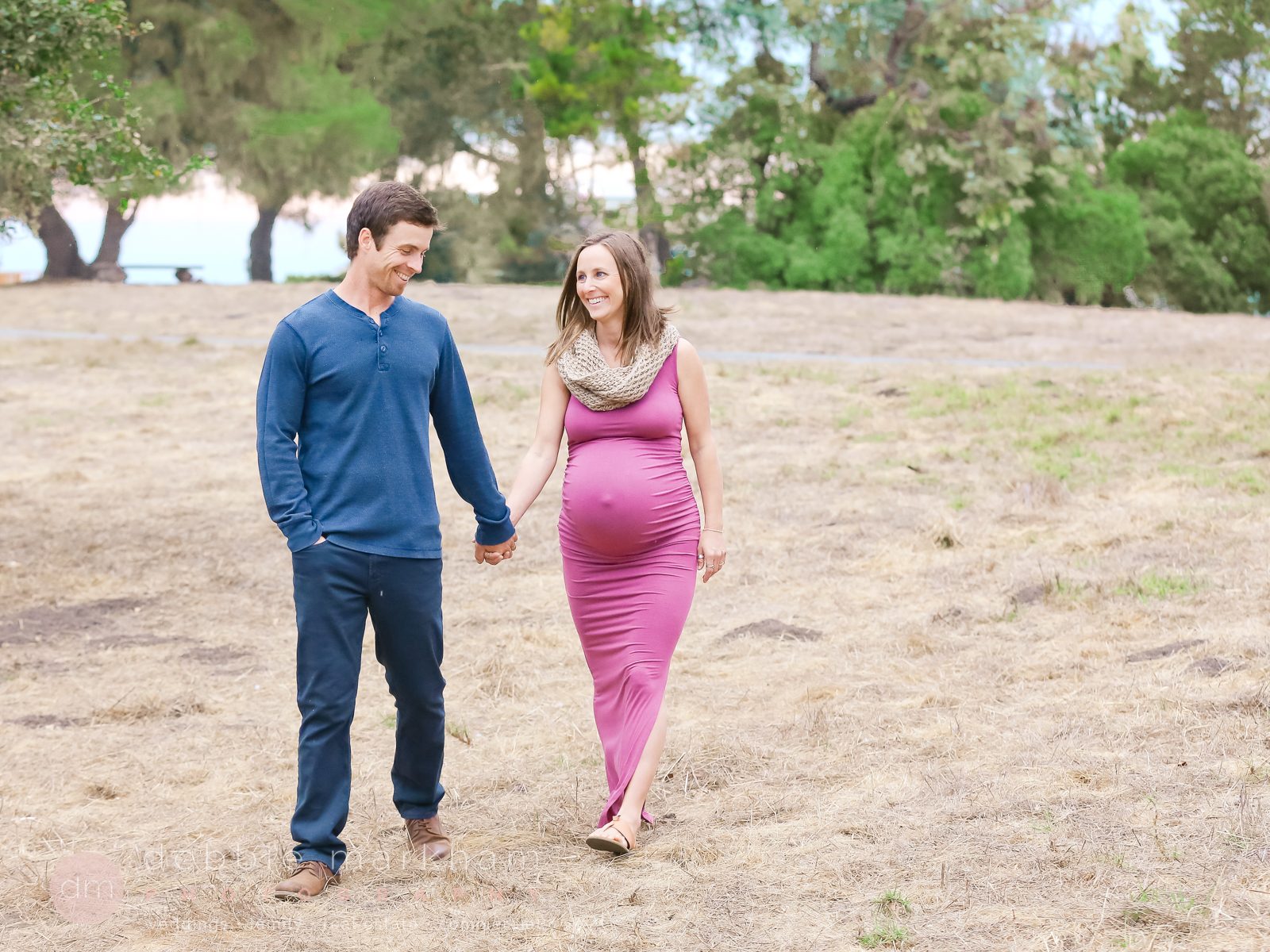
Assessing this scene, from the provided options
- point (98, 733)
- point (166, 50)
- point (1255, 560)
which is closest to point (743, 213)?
point (166, 50)

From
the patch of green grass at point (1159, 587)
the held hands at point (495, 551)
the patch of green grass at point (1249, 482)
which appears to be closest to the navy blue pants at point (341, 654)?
the held hands at point (495, 551)

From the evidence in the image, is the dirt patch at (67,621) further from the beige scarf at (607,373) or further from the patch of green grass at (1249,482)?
the patch of green grass at (1249,482)

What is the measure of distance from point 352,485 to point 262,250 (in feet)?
122

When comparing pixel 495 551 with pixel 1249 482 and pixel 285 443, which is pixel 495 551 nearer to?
pixel 285 443

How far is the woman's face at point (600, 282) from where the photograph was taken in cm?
505

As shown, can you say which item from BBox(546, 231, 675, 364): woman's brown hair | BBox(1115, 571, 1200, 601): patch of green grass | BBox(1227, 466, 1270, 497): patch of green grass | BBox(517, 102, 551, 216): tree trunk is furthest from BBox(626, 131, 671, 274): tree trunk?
BBox(546, 231, 675, 364): woman's brown hair

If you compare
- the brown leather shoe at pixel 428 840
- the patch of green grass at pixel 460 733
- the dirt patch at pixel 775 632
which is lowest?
the patch of green grass at pixel 460 733

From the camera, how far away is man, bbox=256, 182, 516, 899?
4441mm

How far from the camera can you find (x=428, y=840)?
501 centimetres

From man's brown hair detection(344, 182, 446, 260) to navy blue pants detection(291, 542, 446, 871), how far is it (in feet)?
3.11

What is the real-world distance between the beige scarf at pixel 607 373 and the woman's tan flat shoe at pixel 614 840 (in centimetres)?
138

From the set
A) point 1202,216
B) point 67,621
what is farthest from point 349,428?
point 1202,216

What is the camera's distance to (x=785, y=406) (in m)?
15.9

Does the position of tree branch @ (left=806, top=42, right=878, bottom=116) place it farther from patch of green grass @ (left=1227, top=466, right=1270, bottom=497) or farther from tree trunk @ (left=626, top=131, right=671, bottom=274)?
patch of green grass @ (left=1227, top=466, right=1270, bottom=497)
